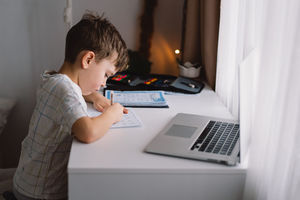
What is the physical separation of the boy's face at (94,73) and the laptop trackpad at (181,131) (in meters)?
0.31

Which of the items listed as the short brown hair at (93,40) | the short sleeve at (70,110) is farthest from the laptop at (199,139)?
the short brown hair at (93,40)

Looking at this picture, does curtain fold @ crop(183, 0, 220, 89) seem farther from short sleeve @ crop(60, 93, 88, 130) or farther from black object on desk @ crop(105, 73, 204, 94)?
short sleeve @ crop(60, 93, 88, 130)

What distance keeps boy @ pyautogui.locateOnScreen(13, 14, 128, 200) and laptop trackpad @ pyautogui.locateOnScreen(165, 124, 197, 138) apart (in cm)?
19

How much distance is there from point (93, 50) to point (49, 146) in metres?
0.36

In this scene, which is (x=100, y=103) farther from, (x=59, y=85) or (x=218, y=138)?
(x=218, y=138)

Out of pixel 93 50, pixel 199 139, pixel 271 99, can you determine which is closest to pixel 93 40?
pixel 93 50

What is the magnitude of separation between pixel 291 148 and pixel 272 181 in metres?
0.11

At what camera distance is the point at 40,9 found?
7.07 ft

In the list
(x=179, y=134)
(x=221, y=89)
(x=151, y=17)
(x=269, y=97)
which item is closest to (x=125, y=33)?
(x=151, y=17)

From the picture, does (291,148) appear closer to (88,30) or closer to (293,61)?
(293,61)

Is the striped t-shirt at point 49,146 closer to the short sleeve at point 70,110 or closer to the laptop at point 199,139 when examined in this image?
the short sleeve at point 70,110

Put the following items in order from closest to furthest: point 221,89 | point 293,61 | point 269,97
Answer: point 293,61, point 269,97, point 221,89

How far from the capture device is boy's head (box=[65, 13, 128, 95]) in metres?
1.37

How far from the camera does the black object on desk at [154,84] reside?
1815 mm
